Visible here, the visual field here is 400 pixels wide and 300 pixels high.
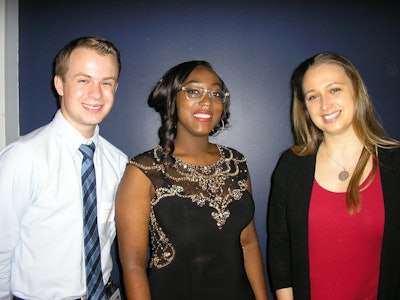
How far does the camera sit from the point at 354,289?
4.78ft

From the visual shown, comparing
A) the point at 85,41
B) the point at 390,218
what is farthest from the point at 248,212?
the point at 85,41

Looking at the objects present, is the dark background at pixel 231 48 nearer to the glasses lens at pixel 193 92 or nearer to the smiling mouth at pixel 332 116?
the glasses lens at pixel 193 92

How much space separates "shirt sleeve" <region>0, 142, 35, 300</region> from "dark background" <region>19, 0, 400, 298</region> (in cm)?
99

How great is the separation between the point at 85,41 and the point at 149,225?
Result: 1.05 metres

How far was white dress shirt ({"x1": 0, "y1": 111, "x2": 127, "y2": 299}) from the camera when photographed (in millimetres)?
1366

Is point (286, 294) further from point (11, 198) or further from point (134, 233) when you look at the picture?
point (11, 198)

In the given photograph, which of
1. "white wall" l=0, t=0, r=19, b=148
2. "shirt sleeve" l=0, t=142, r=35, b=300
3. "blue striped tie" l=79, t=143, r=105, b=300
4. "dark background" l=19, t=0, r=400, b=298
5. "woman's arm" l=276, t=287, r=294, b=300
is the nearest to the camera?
"shirt sleeve" l=0, t=142, r=35, b=300

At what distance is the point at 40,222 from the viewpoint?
141 centimetres

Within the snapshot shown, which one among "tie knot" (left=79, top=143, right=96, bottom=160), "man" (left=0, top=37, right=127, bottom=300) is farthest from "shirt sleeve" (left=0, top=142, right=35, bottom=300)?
"tie knot" (left=79, top=143, right=96, bottom=160)

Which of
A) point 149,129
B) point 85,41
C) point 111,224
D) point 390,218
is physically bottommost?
point 111,224

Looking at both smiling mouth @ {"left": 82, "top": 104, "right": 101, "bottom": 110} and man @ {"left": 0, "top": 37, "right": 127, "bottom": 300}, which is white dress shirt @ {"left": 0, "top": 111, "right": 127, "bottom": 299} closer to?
man @ {"left": 0, "top": 37, "right": 127, "bottom": 300}

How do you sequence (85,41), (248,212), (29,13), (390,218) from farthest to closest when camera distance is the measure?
(29,13), (248,212), (85,41), (390,218)

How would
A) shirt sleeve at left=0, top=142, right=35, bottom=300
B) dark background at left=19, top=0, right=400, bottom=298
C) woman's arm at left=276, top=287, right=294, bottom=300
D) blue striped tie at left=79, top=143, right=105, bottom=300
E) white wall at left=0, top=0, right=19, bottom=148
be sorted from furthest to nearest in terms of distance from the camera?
dark background at left=19, top=0, right=400, bottom=298, white wall at left=0, top=0, right=19, bottom=148, woman's arm at left=276, top=287, right=294, bottom=300, blue striped tie at left=79, top=143, right=105, bottom=300, shirt sleeve at left=0, top=142, right=35, bottom=300

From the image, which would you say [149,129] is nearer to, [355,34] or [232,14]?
[232,14]
